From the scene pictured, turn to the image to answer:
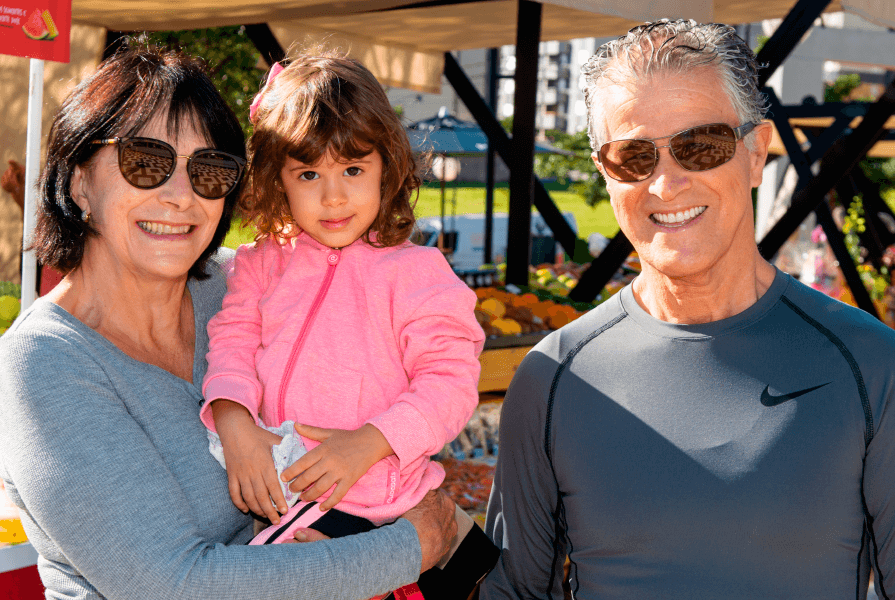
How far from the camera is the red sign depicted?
222 cm

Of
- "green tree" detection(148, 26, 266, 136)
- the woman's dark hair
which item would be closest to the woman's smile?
the woman's dark hair

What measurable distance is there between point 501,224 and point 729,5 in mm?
8989

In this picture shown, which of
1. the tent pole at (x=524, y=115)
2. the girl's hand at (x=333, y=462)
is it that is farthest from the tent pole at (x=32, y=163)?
the tent pole at (x=524, y=115)

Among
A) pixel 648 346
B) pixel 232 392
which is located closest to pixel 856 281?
pixel 648 346

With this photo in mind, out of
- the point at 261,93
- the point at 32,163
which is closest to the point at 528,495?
the point at 261,93

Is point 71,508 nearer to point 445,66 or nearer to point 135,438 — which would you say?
point 135,438

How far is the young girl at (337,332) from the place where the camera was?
150 centimetres

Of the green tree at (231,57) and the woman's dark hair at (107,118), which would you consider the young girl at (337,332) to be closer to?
the woman's dark hair at (107,118)

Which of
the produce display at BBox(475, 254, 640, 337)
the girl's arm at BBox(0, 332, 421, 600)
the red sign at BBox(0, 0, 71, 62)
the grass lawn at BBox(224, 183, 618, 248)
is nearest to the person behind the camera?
the girl's arm at BBox(0, 332, 421, 600)

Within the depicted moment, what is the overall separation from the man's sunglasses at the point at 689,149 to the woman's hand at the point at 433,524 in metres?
→ 0.78

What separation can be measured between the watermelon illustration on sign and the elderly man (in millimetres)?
1658

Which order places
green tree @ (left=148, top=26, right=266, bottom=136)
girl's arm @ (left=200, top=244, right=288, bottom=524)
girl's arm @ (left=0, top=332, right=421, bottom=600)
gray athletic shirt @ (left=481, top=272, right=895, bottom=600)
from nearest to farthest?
girl's arm @ (left=0, top=332, right=421, bottom=600), gray athletic shirt @ (left=481, top=272, right=895, bottom=600), girl's arm @ (left=200, top=244, right=288, bottom=524), green tree @ (left=148, top=26, right=266, bottom=136)

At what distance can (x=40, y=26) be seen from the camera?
7.52 feet

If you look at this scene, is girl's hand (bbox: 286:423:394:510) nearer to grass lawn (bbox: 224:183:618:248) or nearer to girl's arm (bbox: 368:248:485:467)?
girl's arm (bbox: 368:248:485:467)
